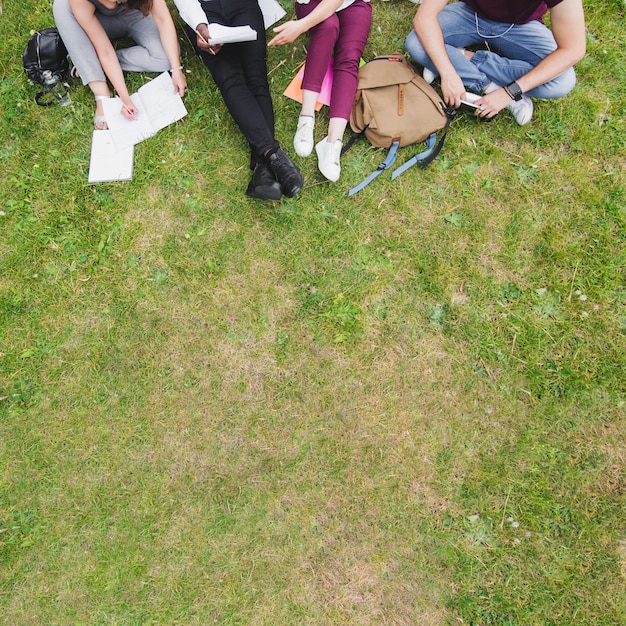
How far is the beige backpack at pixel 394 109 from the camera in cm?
383

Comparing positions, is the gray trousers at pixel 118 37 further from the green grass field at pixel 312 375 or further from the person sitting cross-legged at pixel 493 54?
the person sitting cross-legged at pixel 493 54

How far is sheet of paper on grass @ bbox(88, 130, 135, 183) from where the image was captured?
3975 mm

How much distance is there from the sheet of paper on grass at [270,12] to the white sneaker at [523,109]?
2.27 metres

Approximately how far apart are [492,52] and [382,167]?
1.47 m

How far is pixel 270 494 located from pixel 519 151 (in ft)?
11.9

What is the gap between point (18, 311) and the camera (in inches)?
150

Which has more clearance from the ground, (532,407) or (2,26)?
(2,26)

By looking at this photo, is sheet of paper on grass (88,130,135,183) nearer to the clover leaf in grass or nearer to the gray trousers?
the gray trousers

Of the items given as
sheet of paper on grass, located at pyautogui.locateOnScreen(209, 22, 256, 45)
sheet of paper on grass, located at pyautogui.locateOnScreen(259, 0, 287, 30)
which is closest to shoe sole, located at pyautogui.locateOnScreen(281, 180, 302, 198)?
sheet of paper on grass, located at pyautogui.locateOnScreen(209, 22, 256, 45)

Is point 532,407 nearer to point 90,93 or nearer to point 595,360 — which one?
point 595,360

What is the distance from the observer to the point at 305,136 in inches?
155

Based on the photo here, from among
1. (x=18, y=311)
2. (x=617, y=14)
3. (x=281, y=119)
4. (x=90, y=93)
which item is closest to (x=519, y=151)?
(x=617, y=14)

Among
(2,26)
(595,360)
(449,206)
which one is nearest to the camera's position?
(595,360)

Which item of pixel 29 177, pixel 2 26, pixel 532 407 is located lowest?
pixel 532 407
